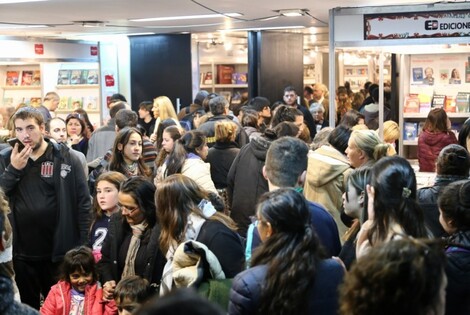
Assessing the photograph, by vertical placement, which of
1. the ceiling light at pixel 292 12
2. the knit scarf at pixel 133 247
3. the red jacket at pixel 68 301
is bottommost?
the red jacket at pixel 68 301

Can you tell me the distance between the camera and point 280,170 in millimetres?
4137

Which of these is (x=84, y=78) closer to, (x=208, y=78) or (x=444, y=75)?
(x=208, y=78)

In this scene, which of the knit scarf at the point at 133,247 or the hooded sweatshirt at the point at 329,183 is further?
the hooded sweatshirt at the point at 329,183

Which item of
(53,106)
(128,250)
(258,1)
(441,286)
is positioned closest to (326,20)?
(258,1)

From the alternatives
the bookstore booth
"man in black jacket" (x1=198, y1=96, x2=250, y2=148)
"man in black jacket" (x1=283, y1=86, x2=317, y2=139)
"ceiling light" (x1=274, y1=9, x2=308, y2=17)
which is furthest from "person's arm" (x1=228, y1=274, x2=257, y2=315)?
"man in black jacket" (x1=283, y1=86, x2=317, y2=139)

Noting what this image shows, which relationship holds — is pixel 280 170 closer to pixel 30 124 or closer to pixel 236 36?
pixel 30 124

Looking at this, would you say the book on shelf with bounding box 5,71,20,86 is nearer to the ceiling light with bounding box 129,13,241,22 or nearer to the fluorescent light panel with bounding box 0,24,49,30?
the fluorescent light panel with bounding box 0,24,49,30

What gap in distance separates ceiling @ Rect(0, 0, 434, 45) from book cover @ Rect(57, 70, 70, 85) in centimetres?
68

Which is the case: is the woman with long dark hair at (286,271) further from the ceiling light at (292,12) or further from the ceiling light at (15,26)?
the ceiling light at (15,26)

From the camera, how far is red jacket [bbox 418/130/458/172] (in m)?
8.62

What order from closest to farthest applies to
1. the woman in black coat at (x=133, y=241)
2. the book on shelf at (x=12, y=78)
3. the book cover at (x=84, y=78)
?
1. the woman in black coat at (x=133, y=241)
2. the book on shelf at (x=12, y=78)
3. the book cover at (x=84, y=78)

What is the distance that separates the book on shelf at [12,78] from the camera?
45.8 feet

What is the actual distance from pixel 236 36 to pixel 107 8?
19.9 ft

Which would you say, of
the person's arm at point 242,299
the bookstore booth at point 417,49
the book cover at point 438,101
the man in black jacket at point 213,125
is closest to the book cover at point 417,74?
the bookstore booth at point 417,49
